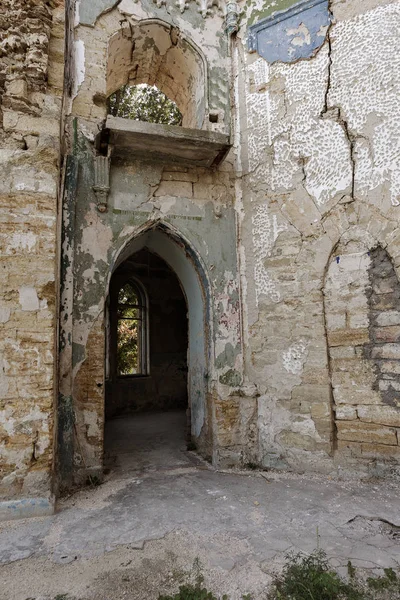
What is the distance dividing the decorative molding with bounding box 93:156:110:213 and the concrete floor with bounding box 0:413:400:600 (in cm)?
294

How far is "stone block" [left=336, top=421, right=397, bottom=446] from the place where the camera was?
382 centimetres

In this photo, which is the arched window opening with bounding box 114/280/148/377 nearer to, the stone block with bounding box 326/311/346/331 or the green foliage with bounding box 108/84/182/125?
the green foliage with bounding box 108/84/182/125

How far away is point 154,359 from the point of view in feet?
30.0

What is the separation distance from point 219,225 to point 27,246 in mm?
2295

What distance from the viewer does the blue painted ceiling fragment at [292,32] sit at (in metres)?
4.64

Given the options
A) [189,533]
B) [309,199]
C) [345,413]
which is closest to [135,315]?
[309,199]

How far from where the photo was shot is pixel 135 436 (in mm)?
6230

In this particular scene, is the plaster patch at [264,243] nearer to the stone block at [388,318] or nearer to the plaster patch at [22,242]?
the stone block at [388,318]

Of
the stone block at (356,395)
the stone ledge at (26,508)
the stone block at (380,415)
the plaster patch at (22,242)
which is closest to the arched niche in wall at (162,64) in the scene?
the plaster patch at (22,242)

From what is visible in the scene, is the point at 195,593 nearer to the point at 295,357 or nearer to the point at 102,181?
the point at 295,357

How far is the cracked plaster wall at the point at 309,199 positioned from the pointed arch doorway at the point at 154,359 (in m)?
0.90

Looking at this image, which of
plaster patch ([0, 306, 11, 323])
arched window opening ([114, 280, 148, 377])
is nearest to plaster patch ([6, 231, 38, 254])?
plaster patch ([0, 306, 11, 323])

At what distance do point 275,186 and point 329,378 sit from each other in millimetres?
2292

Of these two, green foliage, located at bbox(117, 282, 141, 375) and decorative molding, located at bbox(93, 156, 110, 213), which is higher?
decorative molding, located at bbox(93, 156, 110, 213)
